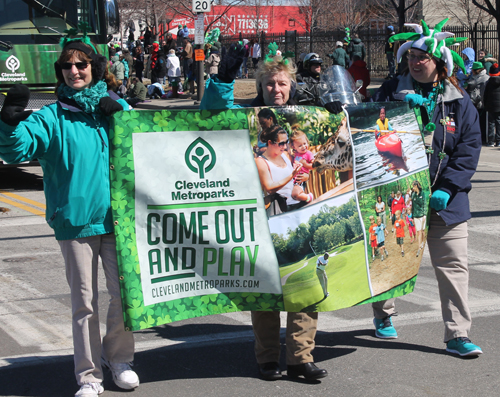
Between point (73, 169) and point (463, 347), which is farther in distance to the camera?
point (463, 347)

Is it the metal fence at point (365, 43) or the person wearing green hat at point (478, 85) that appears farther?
the metal fence at point (365, 43)

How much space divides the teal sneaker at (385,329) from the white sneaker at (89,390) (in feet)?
6.55

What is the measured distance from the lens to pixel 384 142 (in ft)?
14.3

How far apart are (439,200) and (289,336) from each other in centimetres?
128

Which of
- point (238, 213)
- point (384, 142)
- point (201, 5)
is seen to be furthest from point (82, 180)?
point (201, 5)

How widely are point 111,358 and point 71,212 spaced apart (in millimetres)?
905

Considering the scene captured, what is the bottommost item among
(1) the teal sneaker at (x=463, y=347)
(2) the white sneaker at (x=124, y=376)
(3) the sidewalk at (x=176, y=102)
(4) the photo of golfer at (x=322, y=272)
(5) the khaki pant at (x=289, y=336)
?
(1) the teal sneaker at (x=463, y=347)

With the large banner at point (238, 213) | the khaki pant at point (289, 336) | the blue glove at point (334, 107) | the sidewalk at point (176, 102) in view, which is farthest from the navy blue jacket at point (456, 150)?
the sidewalk at point (176, 102)

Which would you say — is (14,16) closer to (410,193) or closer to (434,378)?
(410,193)

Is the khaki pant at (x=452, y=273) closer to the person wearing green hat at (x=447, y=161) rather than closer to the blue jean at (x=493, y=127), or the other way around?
the person wearing green hat at (x=447, y=161)

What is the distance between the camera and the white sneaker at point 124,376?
3.83 m

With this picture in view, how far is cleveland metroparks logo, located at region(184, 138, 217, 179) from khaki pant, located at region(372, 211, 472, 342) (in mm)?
1543

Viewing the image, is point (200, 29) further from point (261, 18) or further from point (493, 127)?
point (261, 18)

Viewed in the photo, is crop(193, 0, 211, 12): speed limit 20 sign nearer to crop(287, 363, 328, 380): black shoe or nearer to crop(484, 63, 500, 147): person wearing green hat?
crop(484, 63, 500, 147): person wearing green hat
